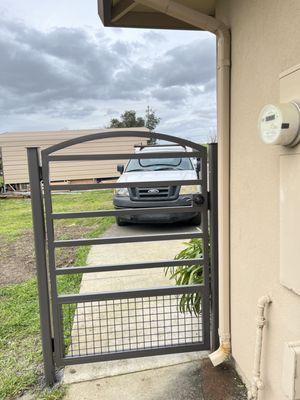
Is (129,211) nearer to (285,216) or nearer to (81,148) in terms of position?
(285,216)

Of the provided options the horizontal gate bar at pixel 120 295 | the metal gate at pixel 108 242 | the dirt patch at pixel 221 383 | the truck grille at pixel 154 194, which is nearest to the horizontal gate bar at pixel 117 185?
the metal gate at pixel 108 242

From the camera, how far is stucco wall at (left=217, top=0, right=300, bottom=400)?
5.65 feet

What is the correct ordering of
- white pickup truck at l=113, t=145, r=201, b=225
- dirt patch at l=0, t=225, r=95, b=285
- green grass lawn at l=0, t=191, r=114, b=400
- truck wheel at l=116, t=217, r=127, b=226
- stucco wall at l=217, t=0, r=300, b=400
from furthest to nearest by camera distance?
truck wheel at l=116, t=217, r=127, b=226 → white pickup truck at l=113, t=145, r=201, b=225 → dirt patch at l=0, t=225, r=95, b=285 → green grass lawn at l=0, t=191, r=114, b=400 → stucco wall at l=217, t=0, r=300, b=400

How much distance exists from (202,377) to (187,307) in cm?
64

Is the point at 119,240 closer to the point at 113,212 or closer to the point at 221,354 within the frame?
the point at 113,212

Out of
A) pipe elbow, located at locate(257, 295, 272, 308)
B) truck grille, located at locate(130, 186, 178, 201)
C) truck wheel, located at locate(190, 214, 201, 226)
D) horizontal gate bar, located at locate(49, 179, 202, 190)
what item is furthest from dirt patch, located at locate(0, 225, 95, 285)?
pipe elbow, located at locate(257, 295, 272, 308)

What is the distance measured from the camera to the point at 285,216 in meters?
1.67

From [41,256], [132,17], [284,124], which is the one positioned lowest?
[41,256]

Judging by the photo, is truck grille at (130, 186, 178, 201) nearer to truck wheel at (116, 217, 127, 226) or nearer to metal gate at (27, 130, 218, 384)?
truck wheel at (116, 217, 127, 226)

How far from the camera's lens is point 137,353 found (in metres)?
2.69

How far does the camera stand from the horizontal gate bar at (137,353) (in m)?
2.64

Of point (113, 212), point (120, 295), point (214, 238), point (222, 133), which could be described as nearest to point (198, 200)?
point (214, 238)

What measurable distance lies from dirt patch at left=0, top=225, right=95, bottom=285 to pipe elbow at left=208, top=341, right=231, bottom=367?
3.03m

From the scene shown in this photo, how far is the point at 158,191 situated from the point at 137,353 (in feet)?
12.0
